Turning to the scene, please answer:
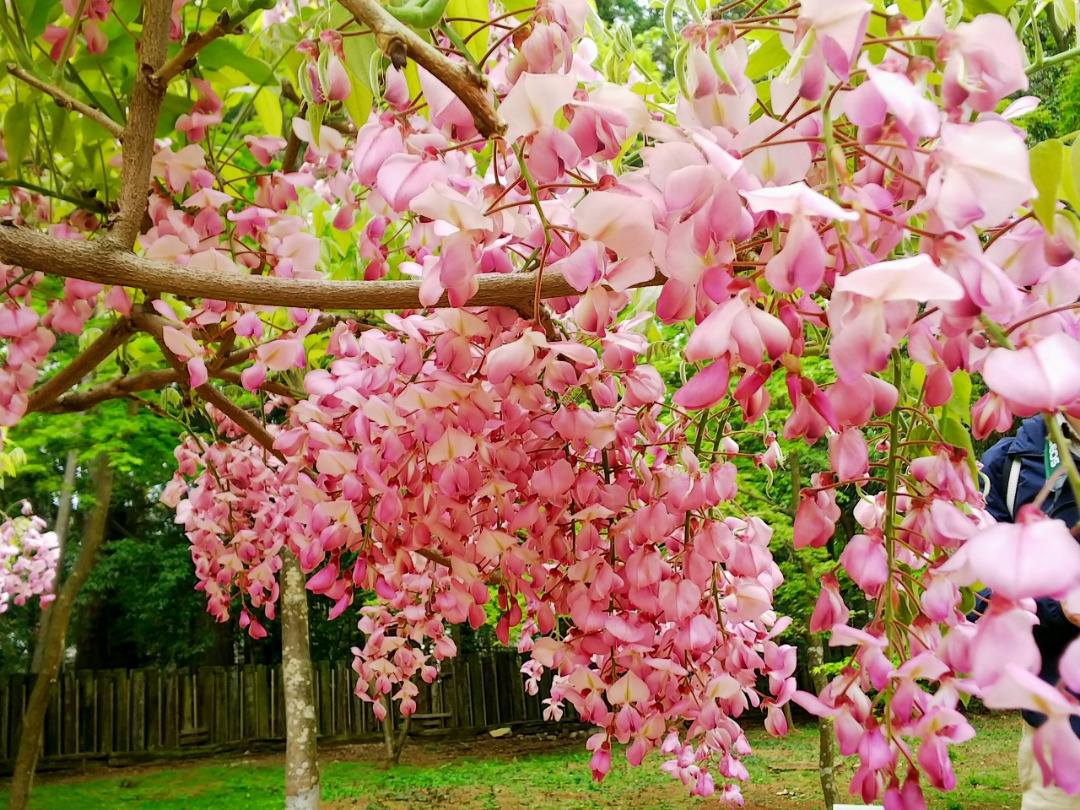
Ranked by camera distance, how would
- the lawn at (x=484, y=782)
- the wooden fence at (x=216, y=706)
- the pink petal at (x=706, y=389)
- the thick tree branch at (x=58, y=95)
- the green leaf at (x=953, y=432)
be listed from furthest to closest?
the wooden fence at (x=216, y=706) → the lawn at (x=484, y=782) → the thick tree branch at (x=58, y=95) → the green leaf at (x=953, y=432) → the pink petal at (x=706, y=389)

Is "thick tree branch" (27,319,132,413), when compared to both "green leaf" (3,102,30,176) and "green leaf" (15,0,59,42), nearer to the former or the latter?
"green leaf" (3,102,30,176)

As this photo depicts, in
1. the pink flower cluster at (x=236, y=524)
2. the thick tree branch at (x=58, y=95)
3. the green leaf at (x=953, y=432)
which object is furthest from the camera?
the pink flower cluster at (x=236, y=524)

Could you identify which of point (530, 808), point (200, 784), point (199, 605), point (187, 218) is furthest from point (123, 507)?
point (187, 218)

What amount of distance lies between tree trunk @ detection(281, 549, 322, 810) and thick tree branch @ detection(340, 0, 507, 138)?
3.17 m

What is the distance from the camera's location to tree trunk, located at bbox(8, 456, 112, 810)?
5.81 m

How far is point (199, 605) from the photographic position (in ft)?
43.5

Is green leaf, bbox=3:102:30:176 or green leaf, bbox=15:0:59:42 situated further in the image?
green leaf, bbox=3:102:30:176

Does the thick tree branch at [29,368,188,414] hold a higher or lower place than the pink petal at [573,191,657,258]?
higher

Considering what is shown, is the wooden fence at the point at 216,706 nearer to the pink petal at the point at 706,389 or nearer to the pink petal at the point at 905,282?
the pink petal at the point at 706,389

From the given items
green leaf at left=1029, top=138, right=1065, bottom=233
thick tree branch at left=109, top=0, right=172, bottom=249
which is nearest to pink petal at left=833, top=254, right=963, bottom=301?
green leaf at left=1029, top=138, right=1065, bottom=233

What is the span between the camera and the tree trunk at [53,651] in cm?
581

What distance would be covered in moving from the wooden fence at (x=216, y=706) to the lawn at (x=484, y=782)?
1.30 ft

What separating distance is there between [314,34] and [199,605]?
530 inches

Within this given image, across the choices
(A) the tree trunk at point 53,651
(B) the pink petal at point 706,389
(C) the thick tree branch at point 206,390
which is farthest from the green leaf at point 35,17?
(A) the tree trunk at point 53,651
